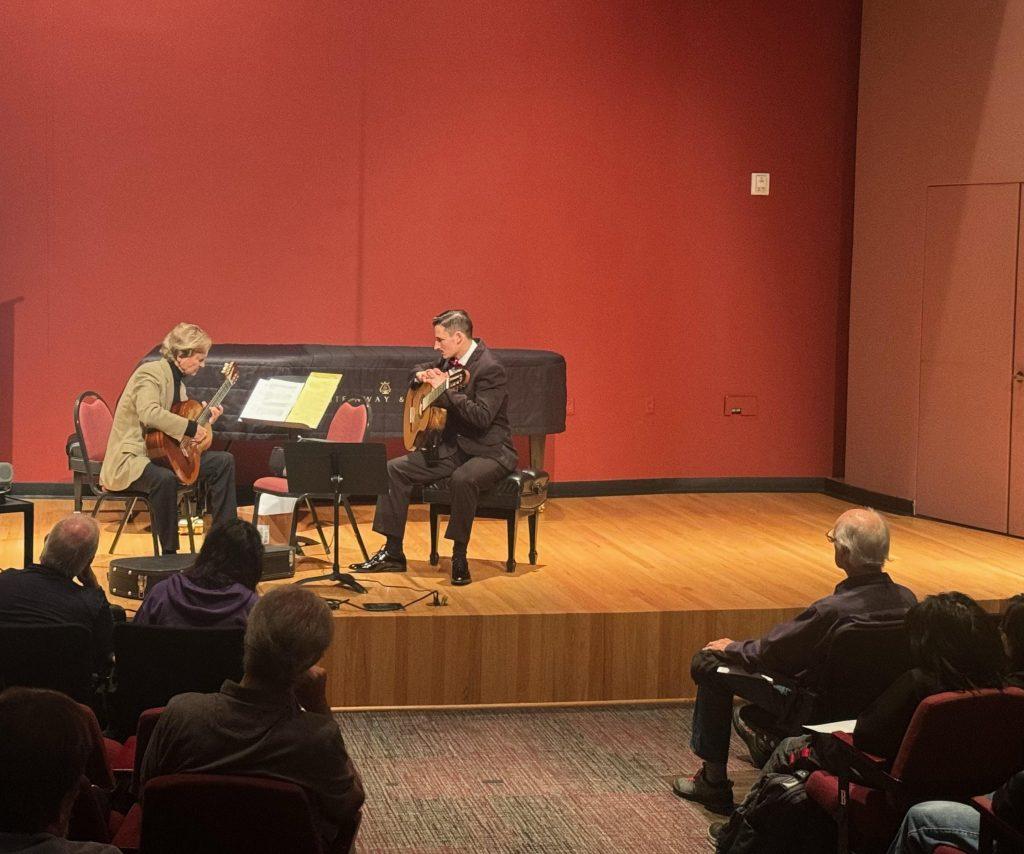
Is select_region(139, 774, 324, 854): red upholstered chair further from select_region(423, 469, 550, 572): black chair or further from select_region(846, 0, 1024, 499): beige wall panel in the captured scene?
select_region(846, 0, 1024, 499): beige wall panel

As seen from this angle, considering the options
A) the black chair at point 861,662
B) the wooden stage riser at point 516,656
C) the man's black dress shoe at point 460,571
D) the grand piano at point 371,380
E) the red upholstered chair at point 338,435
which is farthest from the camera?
the grand piano at point 371,380

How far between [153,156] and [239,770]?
248 inches

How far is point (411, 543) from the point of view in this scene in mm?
7332

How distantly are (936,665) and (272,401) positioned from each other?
12.5 feet

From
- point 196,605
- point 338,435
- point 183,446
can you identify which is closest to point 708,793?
point 196,605

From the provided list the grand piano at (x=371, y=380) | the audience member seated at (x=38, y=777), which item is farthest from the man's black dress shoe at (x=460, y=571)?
the audience member seated at (x=38, y=777)

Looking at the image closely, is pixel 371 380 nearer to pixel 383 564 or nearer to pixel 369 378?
pixel 369 378

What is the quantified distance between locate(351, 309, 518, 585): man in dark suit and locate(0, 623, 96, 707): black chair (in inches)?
108

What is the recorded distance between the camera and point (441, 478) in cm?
652

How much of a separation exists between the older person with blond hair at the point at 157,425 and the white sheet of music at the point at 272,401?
0.71 feet

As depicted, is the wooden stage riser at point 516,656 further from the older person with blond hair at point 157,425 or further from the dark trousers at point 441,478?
the older person with blond hair at point 157,425

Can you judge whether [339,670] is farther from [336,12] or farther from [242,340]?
[336,12]

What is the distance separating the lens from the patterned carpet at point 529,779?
4.02m

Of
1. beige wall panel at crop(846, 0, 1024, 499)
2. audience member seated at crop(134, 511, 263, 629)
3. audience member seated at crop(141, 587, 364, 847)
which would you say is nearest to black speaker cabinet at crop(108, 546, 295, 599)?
audience member seated at crop(134, 511, 263, 629)
